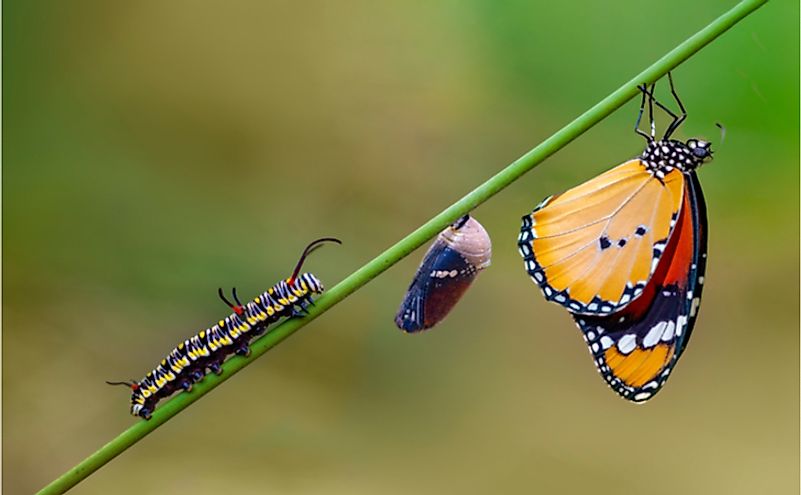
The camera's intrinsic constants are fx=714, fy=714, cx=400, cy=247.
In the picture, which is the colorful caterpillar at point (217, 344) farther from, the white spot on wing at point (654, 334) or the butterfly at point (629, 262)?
the white spot on wing at point (654, 334)

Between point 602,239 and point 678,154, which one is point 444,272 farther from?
point 678,154

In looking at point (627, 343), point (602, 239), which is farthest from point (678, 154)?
point (627, 343)

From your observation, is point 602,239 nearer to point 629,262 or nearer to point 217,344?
point 629,262

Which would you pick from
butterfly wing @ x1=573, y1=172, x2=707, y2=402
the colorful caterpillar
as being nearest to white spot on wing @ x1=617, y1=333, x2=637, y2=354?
butterfly wing @ x1=573, y1=172, x2=707, y2=402

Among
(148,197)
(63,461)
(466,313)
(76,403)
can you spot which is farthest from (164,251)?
(466,313)

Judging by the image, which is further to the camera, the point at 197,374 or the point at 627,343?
the point at 627,343

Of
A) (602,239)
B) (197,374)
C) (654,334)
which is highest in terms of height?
(197,374)

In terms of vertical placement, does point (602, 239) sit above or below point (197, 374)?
below
